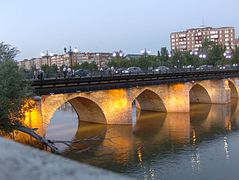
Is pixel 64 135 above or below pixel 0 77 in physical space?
below

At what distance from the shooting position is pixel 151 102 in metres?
45.2

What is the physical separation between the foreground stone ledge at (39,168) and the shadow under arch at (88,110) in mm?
32503

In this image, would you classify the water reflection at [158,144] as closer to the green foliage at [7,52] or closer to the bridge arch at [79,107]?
the bridge arch at [79,107]

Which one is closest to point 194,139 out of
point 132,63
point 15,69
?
point 15,69

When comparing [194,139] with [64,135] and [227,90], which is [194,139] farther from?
[227,90]

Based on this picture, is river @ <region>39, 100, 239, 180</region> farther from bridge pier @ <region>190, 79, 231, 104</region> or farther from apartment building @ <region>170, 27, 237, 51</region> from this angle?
apartment building @ <region>170, 27, 237, 51</region>

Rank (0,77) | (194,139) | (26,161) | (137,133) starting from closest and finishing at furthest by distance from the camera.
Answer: (26,161) < (0,77) < (194,139) < (137,133)

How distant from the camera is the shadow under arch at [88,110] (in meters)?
35.0

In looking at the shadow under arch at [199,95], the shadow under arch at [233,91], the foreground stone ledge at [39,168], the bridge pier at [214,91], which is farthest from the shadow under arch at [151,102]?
the foreground stone ledge at [39,168]

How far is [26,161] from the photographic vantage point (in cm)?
152

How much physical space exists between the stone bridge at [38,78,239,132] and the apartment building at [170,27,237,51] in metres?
117

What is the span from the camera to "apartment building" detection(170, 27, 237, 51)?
170 m

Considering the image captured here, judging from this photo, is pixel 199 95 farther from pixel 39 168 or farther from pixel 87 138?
pixel 39 168

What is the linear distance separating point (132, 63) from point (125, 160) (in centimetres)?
6623
